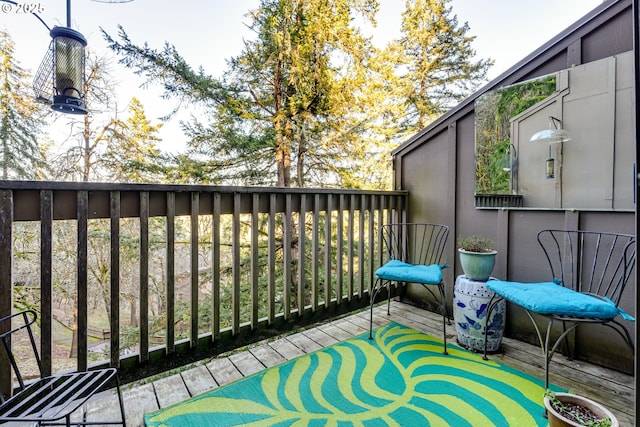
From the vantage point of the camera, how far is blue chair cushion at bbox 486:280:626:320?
4.85 ft

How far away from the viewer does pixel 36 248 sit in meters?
5.09

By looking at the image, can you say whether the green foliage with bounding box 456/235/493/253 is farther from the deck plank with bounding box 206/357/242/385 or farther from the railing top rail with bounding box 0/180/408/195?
the deck plank with bounding box 206/357/242/385

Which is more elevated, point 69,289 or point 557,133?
point 557,133

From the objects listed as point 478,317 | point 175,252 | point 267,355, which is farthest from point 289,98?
point 478,317

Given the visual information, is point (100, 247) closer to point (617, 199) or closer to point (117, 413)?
point (117, 413)

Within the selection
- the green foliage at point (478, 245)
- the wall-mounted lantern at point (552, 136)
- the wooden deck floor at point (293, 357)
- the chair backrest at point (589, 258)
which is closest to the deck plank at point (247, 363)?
the wooden deck floor at point (293, 357)

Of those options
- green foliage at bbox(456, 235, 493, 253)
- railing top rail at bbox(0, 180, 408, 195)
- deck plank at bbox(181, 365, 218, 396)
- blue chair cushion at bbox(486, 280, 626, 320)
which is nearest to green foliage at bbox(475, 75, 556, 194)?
green foliage at bbox(456, 235, 493, 253)

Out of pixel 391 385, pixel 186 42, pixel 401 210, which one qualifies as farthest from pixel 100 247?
pixel 391 385

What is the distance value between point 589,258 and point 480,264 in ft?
2.26

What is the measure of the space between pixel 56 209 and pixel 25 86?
20.0ft

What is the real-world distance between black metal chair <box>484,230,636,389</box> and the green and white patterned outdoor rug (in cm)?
27

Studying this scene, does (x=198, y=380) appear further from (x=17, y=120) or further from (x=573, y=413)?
(x=17, y=120)

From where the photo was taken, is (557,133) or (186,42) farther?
(186,42)

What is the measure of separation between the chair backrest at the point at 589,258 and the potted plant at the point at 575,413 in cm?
107
